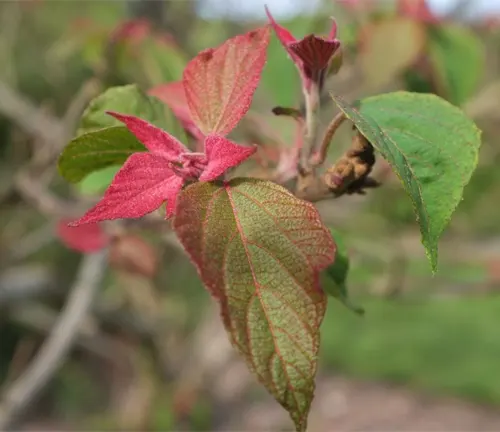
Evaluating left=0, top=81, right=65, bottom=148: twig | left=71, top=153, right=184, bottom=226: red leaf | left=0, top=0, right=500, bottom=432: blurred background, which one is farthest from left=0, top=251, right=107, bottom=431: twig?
left=71, top=153, right=184, bottom=226: red leaf

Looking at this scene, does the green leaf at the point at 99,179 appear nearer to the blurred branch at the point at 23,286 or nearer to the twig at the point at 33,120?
the twig at the point at 33,120

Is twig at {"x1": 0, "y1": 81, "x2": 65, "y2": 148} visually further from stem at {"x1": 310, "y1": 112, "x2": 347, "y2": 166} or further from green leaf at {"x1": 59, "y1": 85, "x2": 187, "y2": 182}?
stem at {"x1": 310, "y1": 112, "x2": 347, "y2": 166}

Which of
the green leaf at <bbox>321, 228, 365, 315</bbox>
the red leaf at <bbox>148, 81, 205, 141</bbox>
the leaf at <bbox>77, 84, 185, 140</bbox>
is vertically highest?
the leaf at <bbox>77, 84, 185, 140</bbox>

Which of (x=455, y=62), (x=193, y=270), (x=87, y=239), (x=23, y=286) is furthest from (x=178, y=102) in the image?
(x=193, y=270)

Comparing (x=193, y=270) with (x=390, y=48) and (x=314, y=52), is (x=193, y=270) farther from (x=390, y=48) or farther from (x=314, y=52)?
(x=314, y=52)

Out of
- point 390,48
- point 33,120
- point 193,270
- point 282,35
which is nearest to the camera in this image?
point 282,35
